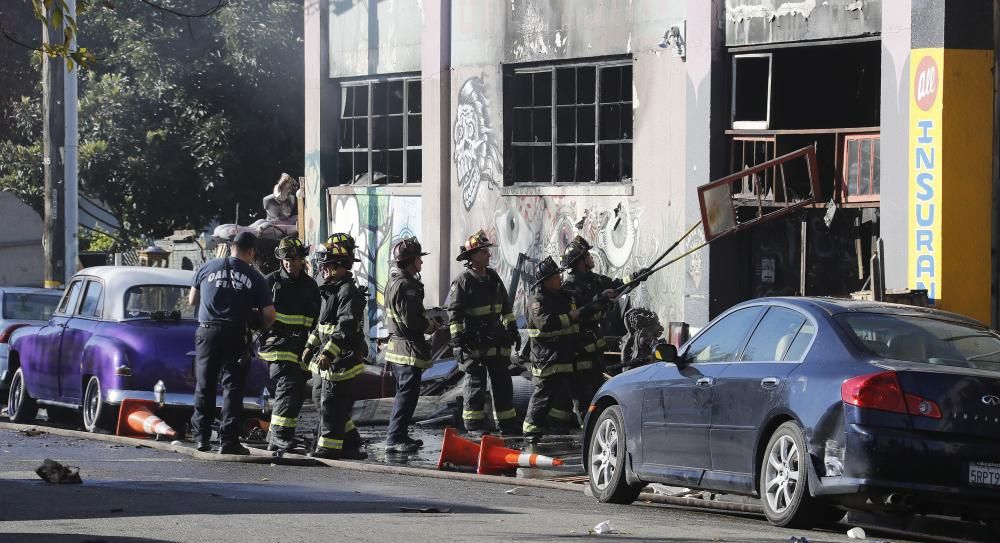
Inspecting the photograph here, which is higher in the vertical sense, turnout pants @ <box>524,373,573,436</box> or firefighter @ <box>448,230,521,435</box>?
firefighter @ <box>448,230,521,435</box>

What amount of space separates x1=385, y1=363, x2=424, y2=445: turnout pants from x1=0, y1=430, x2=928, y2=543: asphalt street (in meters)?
1.66

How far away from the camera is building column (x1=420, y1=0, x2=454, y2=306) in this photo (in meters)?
22.8

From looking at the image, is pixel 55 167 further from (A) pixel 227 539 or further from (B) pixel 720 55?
(A) pixel 227 539

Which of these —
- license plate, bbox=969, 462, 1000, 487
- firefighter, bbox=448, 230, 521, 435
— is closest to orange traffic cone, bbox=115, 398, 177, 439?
firefighter, bbox=448, 230, 521, 435

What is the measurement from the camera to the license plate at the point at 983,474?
8.94 m

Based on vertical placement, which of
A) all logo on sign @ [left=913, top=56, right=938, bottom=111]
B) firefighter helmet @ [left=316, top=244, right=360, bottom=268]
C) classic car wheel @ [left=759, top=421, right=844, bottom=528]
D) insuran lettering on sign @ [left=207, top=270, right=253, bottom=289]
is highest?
all logo on sign @ [left=913, top=56, right=938, bottom=111]

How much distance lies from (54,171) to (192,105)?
267 inches

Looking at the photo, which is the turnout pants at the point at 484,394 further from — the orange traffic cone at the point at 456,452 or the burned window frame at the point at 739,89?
the burned window frame at the point at 739,89

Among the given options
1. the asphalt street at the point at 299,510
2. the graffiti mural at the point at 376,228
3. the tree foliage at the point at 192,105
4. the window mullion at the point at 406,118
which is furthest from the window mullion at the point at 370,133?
the asphalt street at the point at 299,510

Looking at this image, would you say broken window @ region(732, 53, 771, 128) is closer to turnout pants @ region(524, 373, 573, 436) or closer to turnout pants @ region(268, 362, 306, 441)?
turnout pants @ region(524, 373, 573, 436)

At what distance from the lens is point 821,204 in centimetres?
1766

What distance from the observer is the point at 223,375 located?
1388 cm

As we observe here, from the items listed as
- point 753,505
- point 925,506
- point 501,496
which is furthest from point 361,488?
point 925,506

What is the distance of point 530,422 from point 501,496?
452 centimetres
